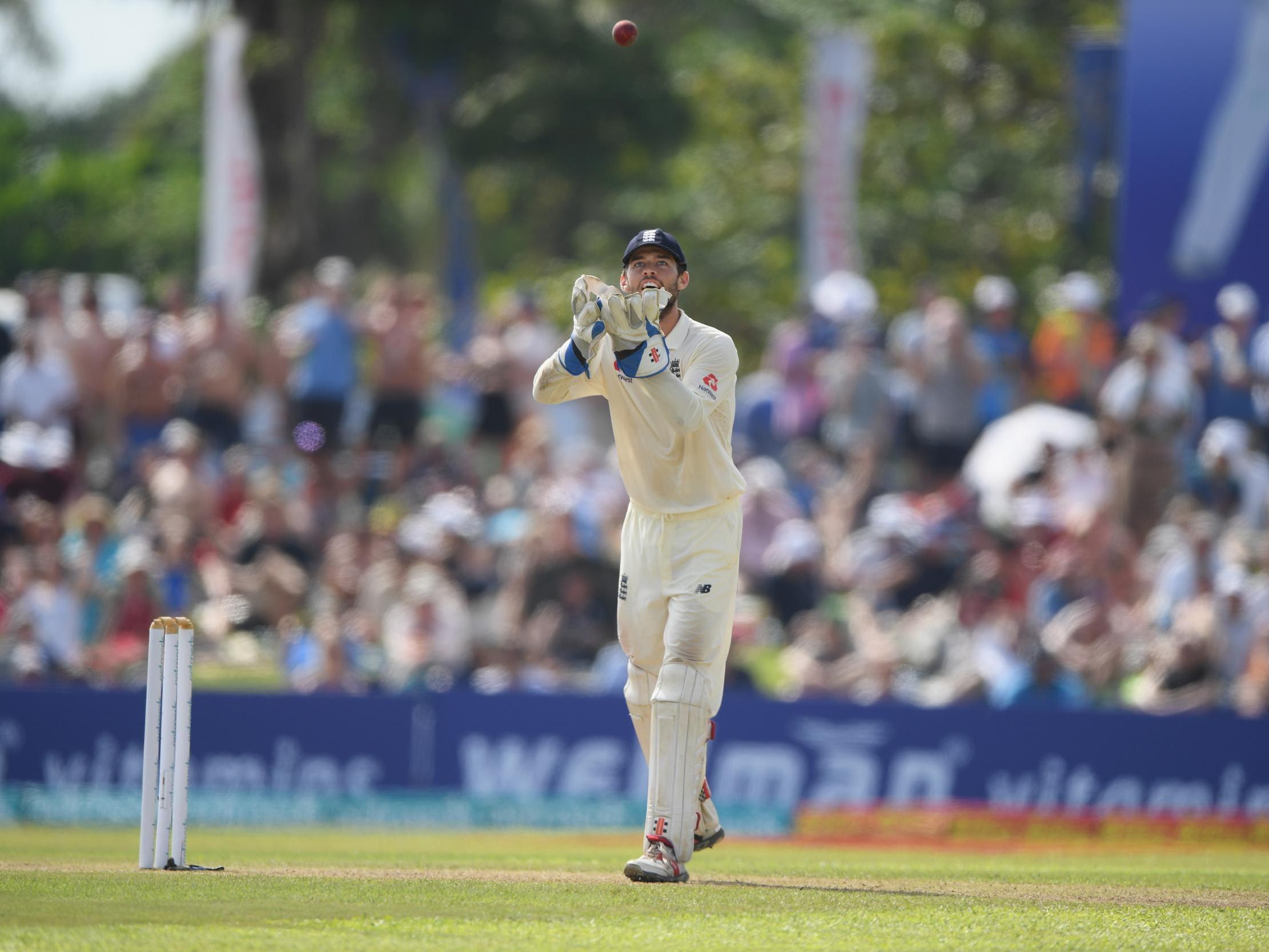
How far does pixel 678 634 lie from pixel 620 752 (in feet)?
19.2

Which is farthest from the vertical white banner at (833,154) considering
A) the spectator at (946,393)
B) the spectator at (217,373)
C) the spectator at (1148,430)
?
the spectator at (217,373)

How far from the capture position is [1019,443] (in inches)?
618

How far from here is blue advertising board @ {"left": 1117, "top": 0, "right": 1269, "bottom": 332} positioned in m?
17.1

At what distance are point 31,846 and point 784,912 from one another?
4.80 m

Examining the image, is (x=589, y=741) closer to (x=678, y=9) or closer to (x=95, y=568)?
(x=95, y=568)

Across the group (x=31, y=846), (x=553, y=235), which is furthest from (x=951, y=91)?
(x=31, y=846)

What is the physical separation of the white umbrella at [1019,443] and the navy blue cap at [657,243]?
333 inches

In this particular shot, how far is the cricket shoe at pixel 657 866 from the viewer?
23.1 feet

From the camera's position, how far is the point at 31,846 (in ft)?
31.8

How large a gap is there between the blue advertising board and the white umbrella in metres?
1.74

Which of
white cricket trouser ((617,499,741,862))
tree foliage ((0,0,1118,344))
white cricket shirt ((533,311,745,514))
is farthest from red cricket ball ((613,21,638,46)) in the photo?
tree foliage ((0,0,1118,344))

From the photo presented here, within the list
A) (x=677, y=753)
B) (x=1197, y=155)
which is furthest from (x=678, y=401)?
(x=1197, y=155)

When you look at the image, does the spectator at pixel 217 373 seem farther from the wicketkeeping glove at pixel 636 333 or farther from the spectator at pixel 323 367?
the wicketkeeping glove at pixel 636 333

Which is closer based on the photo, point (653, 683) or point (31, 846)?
point (653, 683)
